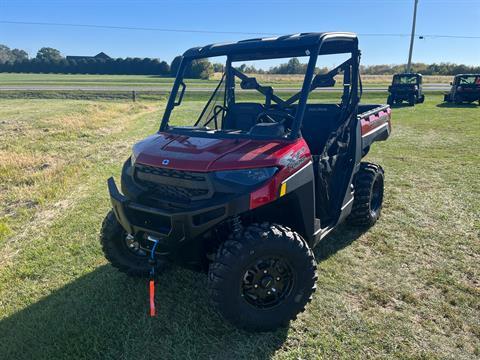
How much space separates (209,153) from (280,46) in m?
1.08

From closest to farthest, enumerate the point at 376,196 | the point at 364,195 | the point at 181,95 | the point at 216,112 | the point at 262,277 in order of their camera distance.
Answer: the point at 262,277 → the point at 181,95 → the point at 216,112 → the point at 364,195 → the point at 376,196

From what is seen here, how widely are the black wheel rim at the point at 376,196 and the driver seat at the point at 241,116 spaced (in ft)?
5.80

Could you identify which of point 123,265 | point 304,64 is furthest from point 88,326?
point 304,64

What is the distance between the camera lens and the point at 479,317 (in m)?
3.05

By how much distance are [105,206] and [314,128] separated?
10.0 ft

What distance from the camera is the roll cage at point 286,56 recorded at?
313cm

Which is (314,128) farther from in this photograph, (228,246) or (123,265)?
(123,265)

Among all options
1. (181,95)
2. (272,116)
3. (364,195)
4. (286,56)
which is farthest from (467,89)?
(181,95)

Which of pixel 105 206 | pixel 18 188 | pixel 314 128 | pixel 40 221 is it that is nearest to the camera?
pixel 314 128

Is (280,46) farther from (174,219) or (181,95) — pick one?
(174,219)

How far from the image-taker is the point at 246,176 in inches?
104

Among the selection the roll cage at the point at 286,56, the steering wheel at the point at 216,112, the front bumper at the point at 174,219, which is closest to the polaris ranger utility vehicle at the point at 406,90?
the roll cage at the point at 286,56

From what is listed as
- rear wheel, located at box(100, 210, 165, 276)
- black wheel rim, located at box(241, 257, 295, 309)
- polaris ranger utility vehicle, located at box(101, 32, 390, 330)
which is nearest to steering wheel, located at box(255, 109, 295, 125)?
polaris ranger utility vehicle, located at box(101, 32, 390, 330)

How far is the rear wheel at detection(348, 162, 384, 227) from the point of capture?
439cm
